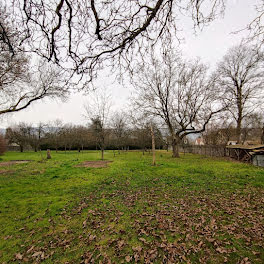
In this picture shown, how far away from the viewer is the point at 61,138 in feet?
123

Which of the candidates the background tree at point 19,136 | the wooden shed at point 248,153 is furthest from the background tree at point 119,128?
the background tree at point 19,136

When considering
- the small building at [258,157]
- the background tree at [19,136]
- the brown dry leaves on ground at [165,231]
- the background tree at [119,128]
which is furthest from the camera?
the background tree at [19,136]

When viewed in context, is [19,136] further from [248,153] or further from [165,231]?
[248,153]

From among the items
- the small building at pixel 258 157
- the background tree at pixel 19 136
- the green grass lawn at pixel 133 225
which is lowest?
the green grass lawn at pixel 133 225

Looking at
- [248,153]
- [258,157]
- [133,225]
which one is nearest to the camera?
[133,225]

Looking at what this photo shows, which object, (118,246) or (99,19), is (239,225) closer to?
(118,246)

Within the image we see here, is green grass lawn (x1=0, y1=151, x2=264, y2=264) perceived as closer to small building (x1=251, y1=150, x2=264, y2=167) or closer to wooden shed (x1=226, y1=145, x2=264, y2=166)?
small building (x1=251, y1=150, x2=264, y2=167)

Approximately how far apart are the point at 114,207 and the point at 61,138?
124 ft

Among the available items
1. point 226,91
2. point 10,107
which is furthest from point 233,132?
point 10,107

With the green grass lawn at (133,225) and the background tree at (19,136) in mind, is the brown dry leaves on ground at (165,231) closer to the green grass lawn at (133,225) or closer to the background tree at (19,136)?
the green grass lawn at (133,225)

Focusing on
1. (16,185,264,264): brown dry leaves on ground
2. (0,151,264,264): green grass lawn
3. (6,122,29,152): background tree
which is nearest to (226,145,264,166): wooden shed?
(0,151,264,264): green grass lawn

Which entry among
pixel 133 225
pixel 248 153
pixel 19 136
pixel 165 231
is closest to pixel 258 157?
pixel 248 153

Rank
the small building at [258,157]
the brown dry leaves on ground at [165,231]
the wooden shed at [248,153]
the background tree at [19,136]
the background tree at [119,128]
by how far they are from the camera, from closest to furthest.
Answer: the brown dry leaves on ground at [165,231], the small building at [258,157], the wooden shed at [248,153], the background tree at [119,128], the background tree at [19,136]

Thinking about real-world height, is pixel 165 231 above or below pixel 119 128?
below
